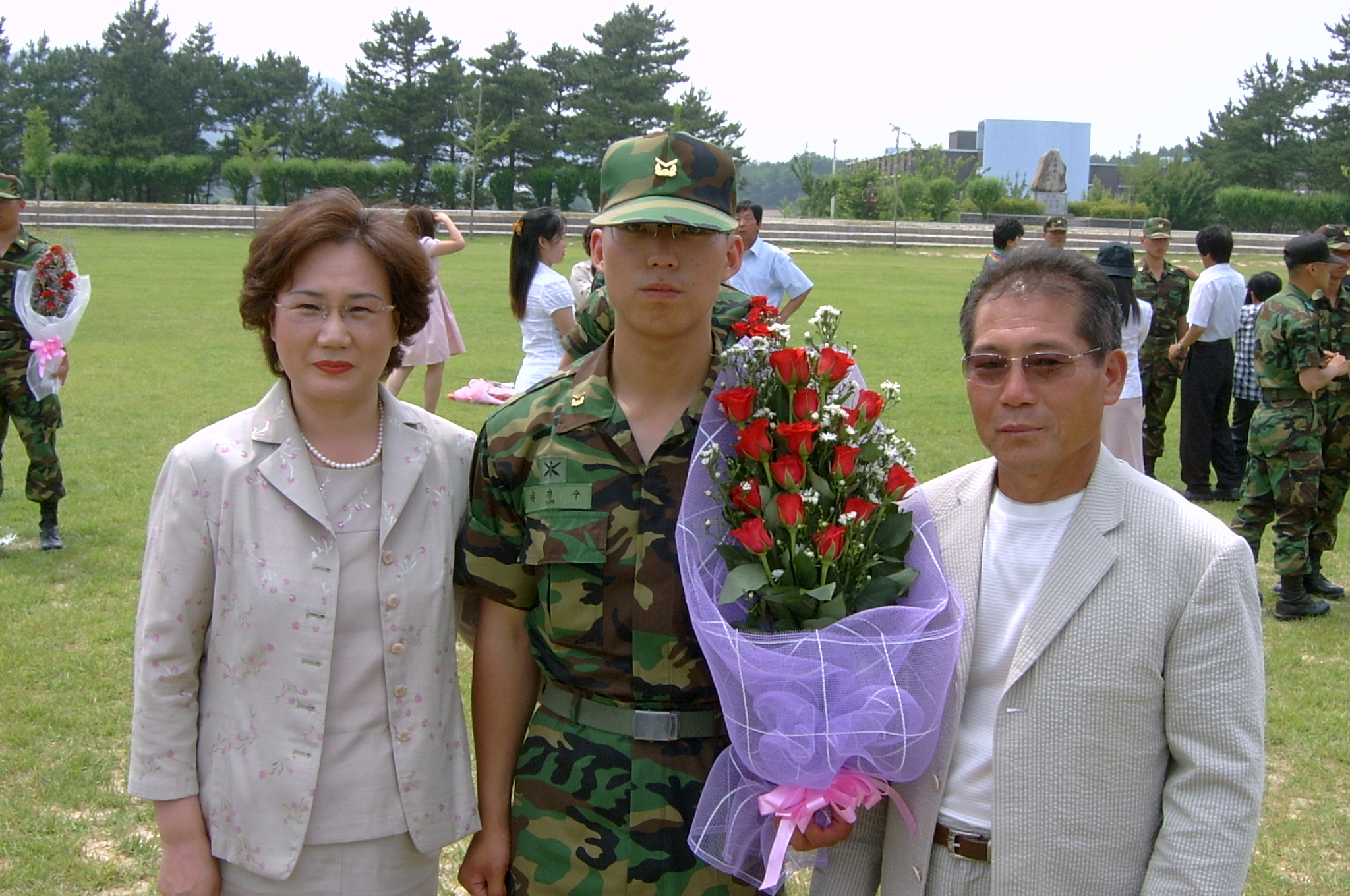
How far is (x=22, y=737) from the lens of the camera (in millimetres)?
4801

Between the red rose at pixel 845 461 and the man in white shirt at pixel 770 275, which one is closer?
the red rose at pixel 845 461

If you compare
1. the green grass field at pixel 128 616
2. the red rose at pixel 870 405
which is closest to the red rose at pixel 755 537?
the red rose at pixel 870 405

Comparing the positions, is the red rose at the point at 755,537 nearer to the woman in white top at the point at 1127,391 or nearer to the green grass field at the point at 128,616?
the green grass field at the point at 128,616

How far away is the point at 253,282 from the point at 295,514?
477 millimetres

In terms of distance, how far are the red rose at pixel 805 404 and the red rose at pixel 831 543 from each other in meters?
0.25

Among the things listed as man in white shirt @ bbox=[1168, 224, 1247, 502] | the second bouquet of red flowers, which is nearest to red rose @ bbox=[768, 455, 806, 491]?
the second bouquet of red flowers

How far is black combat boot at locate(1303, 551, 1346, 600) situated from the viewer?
7180 mm

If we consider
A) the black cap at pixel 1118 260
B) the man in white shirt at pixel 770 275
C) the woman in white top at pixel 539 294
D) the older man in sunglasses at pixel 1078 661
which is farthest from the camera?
the man in white shirt at pixel 770 275

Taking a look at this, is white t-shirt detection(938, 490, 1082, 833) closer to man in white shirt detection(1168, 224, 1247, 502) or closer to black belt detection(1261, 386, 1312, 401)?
black belt detection(1261, 386, 1312, 401)

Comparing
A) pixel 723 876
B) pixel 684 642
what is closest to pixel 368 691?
pixel 684 642

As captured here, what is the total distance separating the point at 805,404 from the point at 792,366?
0.09m

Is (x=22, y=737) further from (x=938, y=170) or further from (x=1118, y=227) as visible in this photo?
(x=938, y=170)

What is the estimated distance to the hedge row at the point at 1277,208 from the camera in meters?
50.6

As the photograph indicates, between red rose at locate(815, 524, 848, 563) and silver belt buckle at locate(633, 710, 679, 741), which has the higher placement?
red rose at locate(815, 524, 848, 563)
